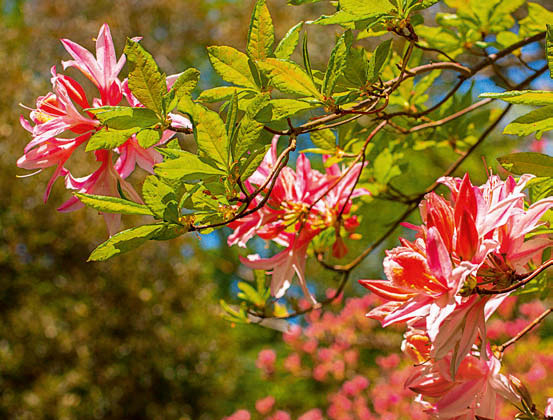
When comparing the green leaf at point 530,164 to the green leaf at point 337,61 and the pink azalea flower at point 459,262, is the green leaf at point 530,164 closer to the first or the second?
the pink azalea flower at point 459,262

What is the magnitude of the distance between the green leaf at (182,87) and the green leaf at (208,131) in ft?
0.06

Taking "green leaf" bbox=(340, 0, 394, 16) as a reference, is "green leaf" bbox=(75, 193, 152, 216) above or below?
below

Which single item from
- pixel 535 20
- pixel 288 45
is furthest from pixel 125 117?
pixel 535 20

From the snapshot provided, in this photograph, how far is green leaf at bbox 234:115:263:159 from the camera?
0.37m

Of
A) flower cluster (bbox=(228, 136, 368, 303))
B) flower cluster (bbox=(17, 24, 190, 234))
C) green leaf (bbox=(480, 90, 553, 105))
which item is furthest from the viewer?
flower cluster (bbox=(228, 136, 368, 303))

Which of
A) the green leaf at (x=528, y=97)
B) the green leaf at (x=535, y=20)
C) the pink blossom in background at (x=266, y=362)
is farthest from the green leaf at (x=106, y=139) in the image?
the pink blossom in background at (x=266, y=362)

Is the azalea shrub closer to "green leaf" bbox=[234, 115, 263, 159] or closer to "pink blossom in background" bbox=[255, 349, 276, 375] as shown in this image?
"green leaf" bbox=[234, 115, 263, 159]

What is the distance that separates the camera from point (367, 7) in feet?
1.24

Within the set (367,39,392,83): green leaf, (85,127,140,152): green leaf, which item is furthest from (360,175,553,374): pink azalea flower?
(85,127,140,152): green leaf

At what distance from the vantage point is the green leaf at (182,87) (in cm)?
37

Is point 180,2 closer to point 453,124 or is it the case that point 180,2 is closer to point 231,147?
point 453,124

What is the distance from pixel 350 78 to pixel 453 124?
422mm

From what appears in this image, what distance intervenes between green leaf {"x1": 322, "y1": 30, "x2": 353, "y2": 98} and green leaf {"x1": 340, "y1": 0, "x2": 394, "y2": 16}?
2cm

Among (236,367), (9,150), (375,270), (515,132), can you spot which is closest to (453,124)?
(515,132)
